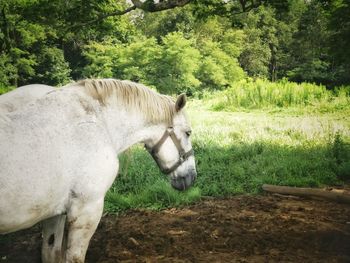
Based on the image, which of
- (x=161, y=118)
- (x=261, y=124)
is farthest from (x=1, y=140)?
(x=261, y=124)

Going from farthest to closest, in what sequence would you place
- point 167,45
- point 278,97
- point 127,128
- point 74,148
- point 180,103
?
point 167,45 < point 278,97 < point 180,103 < point 127,128 < point 74,148

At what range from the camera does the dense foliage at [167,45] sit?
5.82 m

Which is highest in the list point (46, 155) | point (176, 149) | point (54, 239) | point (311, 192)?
point (46, 155)

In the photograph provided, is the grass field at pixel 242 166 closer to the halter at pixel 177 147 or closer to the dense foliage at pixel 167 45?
the halter at pixel 177 147

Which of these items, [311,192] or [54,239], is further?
[311,192]

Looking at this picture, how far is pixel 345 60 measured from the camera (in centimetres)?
443

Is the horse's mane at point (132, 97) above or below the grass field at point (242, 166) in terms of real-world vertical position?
above

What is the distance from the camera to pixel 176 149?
304 centimetres

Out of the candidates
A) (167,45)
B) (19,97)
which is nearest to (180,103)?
(19,97)

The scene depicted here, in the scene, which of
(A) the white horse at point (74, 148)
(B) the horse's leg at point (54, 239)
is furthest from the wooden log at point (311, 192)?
(B) the horse's leg at point (54, 239)

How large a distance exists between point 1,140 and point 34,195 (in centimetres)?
39

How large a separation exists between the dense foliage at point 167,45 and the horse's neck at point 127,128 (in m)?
2.89

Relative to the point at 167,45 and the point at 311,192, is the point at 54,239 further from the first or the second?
the point at 167,45

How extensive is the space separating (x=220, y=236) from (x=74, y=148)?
230 centimetres
